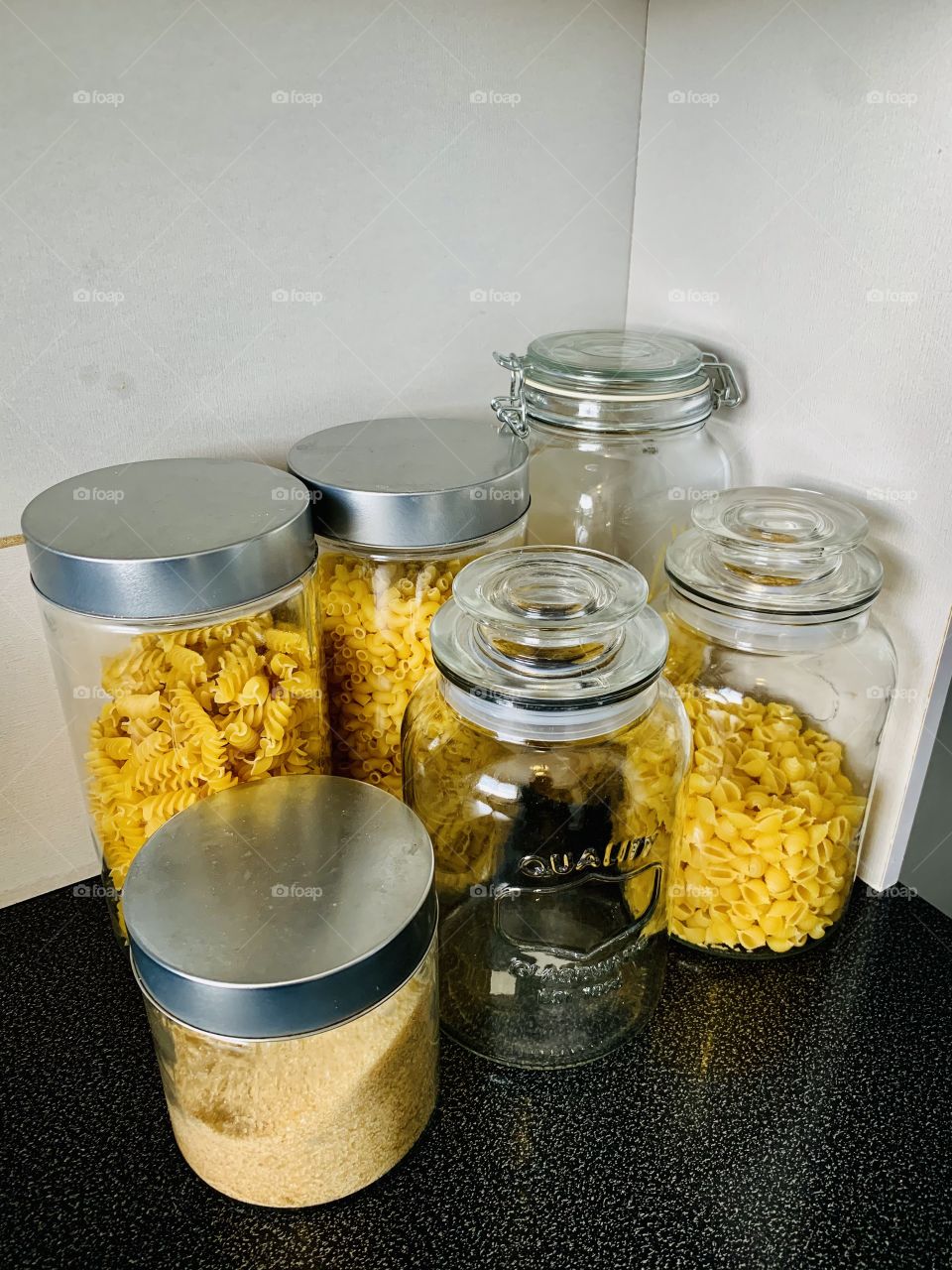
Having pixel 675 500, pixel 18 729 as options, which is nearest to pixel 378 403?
pixel 675 500

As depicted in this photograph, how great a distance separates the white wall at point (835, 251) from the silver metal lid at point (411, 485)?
219 mm

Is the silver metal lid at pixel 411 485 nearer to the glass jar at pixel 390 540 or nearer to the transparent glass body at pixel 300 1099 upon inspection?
the glass jar at pixel 390 540

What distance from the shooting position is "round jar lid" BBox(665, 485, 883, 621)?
2.17 ft

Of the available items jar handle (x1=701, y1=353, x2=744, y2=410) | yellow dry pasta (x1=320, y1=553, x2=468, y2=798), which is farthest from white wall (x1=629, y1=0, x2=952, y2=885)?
yellow dry pasta (x1=320, y1=553, x2=468, y2=798)

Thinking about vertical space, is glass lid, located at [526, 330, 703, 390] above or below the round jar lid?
above

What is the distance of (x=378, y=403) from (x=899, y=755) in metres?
0.48

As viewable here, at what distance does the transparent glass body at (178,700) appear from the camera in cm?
61

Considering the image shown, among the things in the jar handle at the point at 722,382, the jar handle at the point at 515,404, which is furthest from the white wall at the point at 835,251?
the jar handle at the point at 515,404

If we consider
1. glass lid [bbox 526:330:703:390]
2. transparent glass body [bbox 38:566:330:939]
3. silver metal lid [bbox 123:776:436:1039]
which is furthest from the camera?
glass lid [bbox 526:330:703:390]

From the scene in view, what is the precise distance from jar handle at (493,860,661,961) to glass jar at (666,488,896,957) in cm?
3

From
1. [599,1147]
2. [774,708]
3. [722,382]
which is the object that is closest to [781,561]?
[774,708]

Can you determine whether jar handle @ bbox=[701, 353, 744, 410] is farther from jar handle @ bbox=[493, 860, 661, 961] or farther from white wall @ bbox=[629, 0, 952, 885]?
jar handle @ bbox=[493, 860, 661, 961]

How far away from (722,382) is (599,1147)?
56cm

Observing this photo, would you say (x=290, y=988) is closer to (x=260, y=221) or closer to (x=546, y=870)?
(x=546, y=870)
